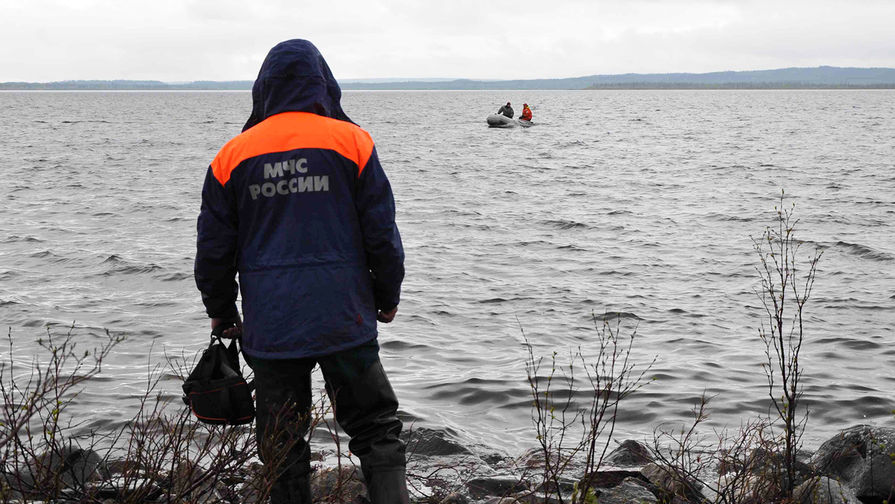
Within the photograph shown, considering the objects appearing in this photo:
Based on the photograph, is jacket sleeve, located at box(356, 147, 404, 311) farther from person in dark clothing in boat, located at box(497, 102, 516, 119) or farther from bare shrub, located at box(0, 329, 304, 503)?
person in dark clothing in boat, located at box(497, 102, 516, 119)

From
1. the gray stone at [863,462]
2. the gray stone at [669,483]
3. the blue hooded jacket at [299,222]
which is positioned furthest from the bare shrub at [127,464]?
the gray stone at [863,462]

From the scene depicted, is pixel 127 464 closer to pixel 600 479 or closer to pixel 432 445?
pixel 600 479

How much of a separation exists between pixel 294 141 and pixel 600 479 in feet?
Answer: 9.39

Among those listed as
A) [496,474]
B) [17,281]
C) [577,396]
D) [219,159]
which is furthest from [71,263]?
[219,159]

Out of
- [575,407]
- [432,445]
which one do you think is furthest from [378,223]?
[575,407]

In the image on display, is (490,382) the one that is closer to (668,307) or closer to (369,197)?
(668,307)

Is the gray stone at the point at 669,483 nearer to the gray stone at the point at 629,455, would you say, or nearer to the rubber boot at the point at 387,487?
the gray stone at the point at 629,455

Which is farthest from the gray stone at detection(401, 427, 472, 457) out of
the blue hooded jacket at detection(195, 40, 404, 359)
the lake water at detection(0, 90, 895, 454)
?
the blue hooded jacket at detection(195, 40, 404, 359)

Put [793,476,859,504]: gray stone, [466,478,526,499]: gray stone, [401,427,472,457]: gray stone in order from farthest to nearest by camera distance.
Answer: [401,427,472,457]: gray stone → [466,478,526,499]: gray stone → [793,476,859,504]: gray stone

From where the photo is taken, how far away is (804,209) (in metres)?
20.2

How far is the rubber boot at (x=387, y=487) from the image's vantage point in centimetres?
362

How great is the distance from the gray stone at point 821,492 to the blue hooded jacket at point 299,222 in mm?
2322

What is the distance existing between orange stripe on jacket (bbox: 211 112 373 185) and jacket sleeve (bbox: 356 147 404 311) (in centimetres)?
6

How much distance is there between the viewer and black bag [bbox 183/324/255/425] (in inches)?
147
